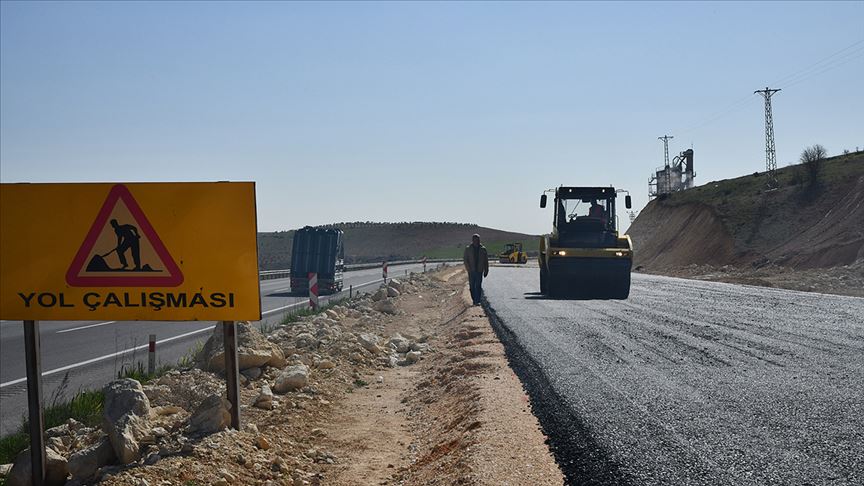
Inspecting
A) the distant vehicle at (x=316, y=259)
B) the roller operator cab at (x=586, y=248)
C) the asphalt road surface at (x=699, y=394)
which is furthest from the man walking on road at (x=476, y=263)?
the distant vehicle at (x=316, y=259)

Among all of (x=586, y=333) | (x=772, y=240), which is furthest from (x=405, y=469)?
Result: (x=772, y=240)

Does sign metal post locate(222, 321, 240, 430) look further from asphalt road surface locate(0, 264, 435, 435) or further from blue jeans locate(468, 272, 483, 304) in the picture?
blue jeans locate(468, 272, 483, 304)

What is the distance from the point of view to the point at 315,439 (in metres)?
7.98

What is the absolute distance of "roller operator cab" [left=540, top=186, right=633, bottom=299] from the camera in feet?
75.3

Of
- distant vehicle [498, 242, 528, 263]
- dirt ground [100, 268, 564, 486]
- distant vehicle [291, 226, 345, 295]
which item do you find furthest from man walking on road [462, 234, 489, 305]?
distant vehicle [498, 242, 528, 263]

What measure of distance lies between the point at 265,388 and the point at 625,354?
5.36 meters

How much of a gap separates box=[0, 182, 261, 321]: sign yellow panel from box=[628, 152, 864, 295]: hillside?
25.3 metres

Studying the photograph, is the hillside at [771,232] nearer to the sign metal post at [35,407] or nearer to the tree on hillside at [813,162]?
the tree on hillside at [813,162]

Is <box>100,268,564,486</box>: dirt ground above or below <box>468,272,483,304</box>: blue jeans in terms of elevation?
below

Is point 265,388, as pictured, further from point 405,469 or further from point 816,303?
point 816,303

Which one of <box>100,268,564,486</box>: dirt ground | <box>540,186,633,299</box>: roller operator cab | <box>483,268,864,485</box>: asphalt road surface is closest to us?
<box>483,268,864,485</box>: asphalt road surface

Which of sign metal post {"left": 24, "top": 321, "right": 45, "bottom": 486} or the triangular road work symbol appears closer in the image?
sign metal post {"left": 24, "top": 321, "right": 45, "bottom": 486}

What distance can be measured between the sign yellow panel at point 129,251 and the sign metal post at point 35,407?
0.74 ft

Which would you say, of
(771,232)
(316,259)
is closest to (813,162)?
(771,232)
